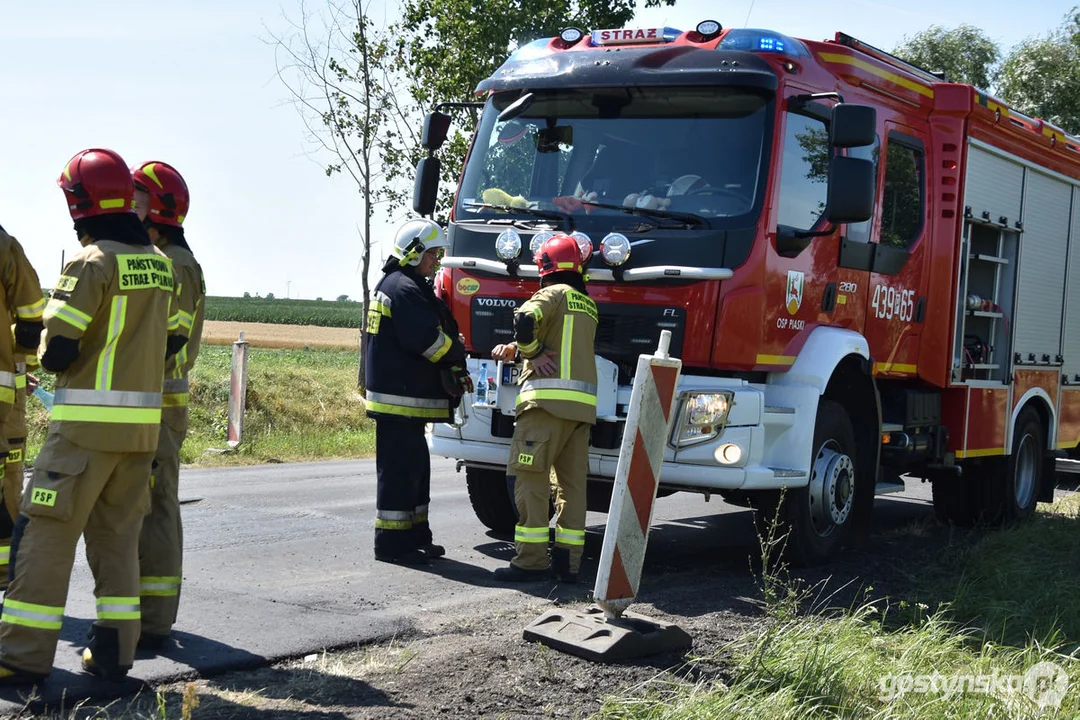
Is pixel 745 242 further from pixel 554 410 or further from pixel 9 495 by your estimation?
pixel 9 495

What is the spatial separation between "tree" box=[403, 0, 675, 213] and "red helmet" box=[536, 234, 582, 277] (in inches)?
568

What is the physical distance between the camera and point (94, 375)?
4559 millimetres

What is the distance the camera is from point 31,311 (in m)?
5.48

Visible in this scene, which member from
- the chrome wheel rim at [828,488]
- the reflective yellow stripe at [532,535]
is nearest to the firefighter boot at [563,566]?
the reflective yellow stripe at [532,535]

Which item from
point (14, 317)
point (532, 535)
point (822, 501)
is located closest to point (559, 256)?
point (532, 535)

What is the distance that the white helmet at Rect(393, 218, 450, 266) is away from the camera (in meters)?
7.32

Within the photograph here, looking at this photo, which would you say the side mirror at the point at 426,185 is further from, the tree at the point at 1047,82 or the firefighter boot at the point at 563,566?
the tree at the point at 1047,82

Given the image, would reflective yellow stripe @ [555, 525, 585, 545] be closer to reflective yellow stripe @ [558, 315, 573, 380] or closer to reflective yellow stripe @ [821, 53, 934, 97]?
reflective yellow stripe @ [558, 315, 573, 380]

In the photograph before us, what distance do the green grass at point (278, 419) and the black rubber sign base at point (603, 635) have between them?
815 centimetres

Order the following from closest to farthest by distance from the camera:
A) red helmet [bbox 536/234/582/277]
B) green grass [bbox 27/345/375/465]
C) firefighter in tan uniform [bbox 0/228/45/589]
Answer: firefighter in tan uniform [bbox 0/228/45/589], red helmet [bbox 536/234/582/277], green grass [bbox 27/345/375/465]

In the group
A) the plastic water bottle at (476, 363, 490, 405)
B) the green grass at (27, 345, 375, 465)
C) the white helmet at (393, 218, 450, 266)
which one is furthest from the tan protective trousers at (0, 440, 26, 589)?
the green grass at (27, 345, 375, 465)

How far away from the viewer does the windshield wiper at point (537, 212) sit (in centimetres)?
751

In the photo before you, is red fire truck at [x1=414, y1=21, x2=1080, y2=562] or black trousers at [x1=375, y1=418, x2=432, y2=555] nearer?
red fire truck at [x1=414, y1=21, x2=1080, y2=562]

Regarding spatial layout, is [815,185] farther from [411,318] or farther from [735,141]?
[411,318]
